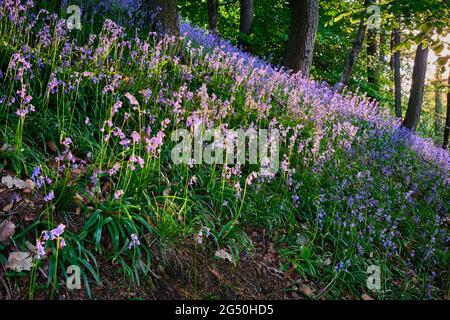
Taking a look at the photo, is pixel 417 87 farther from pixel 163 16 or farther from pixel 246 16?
pixel 163 16

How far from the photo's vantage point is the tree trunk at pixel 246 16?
494 inches

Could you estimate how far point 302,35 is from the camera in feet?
28.3

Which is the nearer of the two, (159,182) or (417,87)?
(159,182)

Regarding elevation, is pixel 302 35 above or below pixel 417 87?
above

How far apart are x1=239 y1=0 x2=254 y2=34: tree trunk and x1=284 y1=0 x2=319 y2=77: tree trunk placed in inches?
160

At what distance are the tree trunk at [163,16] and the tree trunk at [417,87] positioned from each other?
7.54 m

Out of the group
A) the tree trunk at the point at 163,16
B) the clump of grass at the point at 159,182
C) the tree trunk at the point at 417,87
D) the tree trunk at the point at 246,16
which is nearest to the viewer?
the clump of grass at the point at 159,182

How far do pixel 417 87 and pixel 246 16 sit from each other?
5593 mm

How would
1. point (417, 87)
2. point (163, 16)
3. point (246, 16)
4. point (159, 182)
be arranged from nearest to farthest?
point (159, 182) < point (163, 16) < point (417, 87) < point (246, 16)

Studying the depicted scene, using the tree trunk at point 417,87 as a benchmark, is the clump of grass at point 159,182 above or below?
below

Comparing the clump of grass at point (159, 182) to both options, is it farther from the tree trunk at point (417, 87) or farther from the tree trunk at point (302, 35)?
the tree trunk at point (417, 87)

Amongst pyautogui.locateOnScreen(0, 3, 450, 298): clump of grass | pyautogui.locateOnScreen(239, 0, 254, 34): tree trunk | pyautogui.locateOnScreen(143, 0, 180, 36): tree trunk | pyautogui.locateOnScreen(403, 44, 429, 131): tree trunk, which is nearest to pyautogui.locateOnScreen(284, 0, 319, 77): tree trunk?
pyautogui.locateOnScreen(0, 3, 450, 298): clump of grass

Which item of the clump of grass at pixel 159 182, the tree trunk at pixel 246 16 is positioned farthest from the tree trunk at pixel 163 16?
the tree trunk at pixel 246 16

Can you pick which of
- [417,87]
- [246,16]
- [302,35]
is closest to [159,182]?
[302,35]
